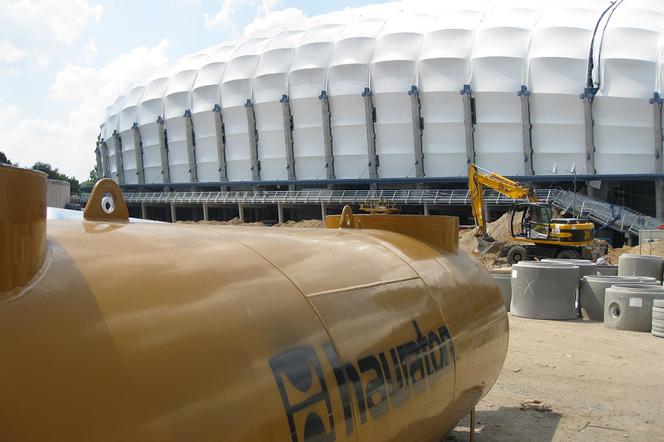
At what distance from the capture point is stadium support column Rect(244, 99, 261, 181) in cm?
5816

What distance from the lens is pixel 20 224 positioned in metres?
2.13

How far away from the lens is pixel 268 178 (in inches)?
2277

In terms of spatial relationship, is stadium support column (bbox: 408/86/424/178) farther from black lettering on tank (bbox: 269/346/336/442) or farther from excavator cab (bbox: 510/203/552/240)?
black lettering on tank (bbox: 269/346/336/442)

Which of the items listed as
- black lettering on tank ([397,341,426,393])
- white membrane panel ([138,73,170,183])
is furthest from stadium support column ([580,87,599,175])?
black lettering on tank ([397,341,426,393])

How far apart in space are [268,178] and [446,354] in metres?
54.0

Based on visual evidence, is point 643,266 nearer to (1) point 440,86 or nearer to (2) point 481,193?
(2) point 481,193

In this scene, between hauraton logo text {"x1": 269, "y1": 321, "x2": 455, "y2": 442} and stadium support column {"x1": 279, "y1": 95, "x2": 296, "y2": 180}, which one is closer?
hauraton logo text {"x1": 269, "y1": 321, "x2": 455, "y2": 442}

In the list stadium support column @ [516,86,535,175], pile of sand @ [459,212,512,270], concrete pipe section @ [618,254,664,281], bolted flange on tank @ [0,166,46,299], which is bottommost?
pile of sand @ [459,212,512,270]

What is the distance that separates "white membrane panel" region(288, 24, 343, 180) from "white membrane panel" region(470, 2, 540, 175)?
13.0 meters

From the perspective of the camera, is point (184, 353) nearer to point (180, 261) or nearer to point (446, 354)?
point (180, 261)

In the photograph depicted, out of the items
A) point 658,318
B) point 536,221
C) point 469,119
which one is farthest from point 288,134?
point 658,318

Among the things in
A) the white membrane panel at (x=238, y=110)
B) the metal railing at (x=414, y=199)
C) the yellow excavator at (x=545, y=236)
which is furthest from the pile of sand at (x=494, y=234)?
the white membrane panel at (x=238, y=110)

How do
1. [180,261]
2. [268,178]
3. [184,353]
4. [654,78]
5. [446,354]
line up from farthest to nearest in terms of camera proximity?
[268,178]
[654,78]
[446,354]
[180,261]
[184,353]

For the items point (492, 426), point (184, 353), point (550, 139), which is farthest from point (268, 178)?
point (184, 353)
